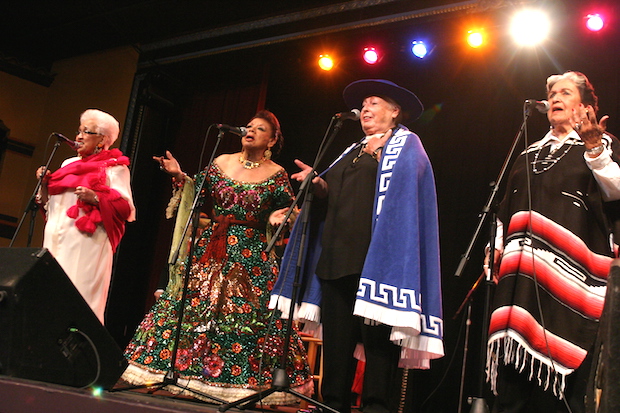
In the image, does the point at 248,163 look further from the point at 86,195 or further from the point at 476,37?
the point at 476,37

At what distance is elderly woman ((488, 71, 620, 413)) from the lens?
104 inches

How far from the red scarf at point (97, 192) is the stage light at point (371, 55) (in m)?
2.55

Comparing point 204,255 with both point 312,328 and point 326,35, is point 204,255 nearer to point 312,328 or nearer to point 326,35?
point 312,328

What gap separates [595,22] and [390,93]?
2.34 m

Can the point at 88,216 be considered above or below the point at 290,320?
above

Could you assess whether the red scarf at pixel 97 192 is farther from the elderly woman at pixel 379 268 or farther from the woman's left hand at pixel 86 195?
the elderly woman at pixel 379 268

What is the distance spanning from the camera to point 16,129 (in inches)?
309

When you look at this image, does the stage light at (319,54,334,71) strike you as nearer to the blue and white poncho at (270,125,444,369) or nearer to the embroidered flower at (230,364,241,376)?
the blue and white poncho at (270,125,444,369)

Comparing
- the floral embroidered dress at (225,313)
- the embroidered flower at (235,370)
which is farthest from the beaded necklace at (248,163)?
the embroidered flower at (235,370)

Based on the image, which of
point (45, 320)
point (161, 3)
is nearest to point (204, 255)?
point (45, 320)

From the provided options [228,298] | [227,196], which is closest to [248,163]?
[227,196]

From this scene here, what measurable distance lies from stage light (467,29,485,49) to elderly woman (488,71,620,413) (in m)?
2.18

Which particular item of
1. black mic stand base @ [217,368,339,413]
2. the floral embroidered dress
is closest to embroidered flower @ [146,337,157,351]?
the floral embroidered dress

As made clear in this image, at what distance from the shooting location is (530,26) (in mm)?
4711
